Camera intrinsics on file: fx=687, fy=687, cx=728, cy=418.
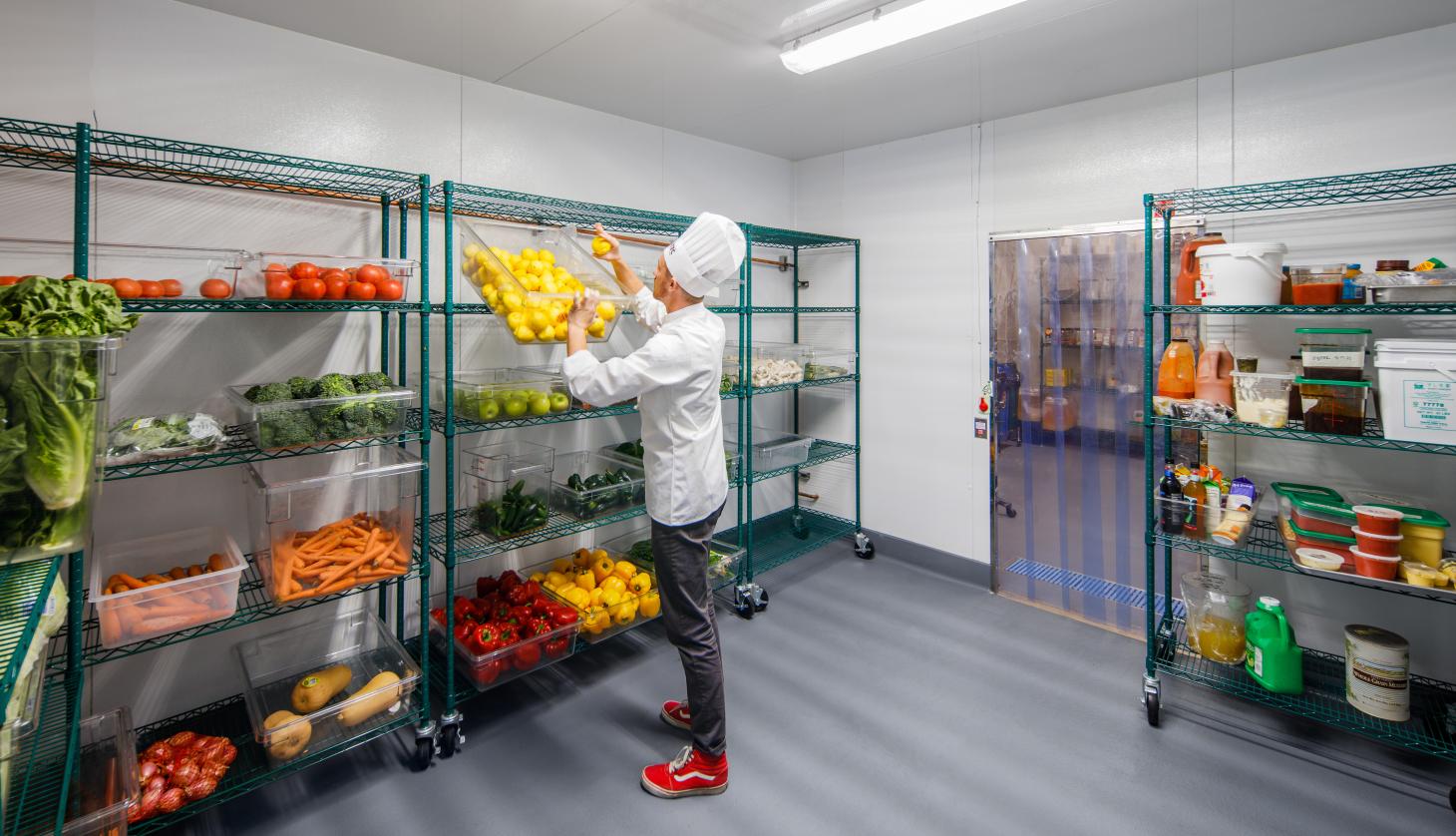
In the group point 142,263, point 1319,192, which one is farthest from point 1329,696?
point 142,263

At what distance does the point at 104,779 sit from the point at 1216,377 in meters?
3.94

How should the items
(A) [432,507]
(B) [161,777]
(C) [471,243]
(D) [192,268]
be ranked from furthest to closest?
1. (A) [432,507]
2. (C) [471,243]
3. (D) [192,268]
4. (B) [161,777]

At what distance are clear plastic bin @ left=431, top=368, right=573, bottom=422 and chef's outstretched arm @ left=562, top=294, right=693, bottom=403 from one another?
0.53 m

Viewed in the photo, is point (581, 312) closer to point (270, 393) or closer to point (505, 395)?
point (505, 395)

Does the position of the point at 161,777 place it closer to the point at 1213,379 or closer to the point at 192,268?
the point at 192,268

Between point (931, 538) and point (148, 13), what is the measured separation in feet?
14.3

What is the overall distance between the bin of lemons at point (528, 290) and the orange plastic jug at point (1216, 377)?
2301 mm

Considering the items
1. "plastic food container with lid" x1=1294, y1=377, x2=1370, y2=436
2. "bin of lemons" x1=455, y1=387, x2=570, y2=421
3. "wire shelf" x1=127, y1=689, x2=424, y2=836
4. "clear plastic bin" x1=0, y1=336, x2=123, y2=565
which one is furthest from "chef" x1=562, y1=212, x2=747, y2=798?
"plastic food container with lid" x1=1294, y1=377, x2=1370, y2=436

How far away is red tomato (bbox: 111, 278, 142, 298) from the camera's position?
6.19ft

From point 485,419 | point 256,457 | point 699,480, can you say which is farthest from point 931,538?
point 256,457

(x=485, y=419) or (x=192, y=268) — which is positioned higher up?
(x=192, y=268)

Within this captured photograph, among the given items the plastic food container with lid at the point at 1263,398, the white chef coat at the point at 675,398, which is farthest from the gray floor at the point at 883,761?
the plastic food container with lid at the point at 1263,398

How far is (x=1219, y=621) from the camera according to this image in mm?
2762

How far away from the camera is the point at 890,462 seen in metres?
4.51
